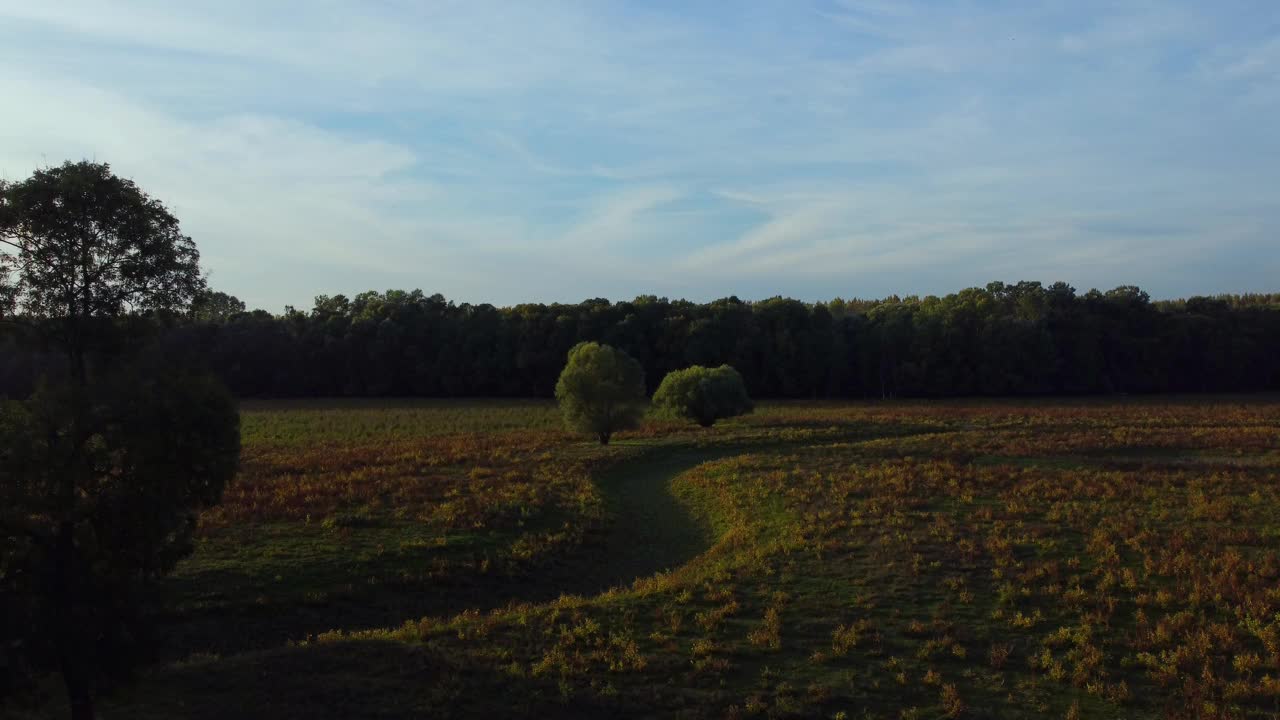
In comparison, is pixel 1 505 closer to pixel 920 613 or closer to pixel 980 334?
pixel 920 613

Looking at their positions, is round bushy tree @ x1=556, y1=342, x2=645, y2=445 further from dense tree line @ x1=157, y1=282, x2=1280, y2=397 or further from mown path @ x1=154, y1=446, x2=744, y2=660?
dense tree line @ x1=157, y1=282, x2=1280, y2=397

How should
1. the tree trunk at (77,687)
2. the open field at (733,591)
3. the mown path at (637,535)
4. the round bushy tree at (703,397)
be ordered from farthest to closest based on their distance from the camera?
the round bushy tree at (703,397)
the mown path at (637,535)
the open field at (733,591)
the tree trunk at (77,687)

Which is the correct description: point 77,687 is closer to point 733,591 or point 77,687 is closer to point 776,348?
point 733,591

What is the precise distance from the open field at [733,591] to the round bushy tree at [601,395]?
8340mm

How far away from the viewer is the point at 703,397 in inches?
2014

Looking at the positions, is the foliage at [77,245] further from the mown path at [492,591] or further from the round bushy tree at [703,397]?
the round bushy tree at [703,397]

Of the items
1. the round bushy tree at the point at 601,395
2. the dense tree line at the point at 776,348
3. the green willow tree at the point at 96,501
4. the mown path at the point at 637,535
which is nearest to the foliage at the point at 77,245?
the green willow tree at the point at 96,501

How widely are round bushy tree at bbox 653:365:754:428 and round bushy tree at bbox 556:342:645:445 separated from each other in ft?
23.6

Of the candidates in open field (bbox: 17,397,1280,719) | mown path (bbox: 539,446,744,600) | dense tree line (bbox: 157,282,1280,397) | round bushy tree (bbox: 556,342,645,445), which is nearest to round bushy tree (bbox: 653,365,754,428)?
round bushy tree (bbox: 556,342,645,445)

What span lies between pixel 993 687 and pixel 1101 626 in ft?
12.3

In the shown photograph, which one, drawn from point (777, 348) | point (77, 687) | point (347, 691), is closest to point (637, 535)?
point (347, 691)

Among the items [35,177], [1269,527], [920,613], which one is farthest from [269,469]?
[1269,527]

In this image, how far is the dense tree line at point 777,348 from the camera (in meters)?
83.2

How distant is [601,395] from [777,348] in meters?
43.5
